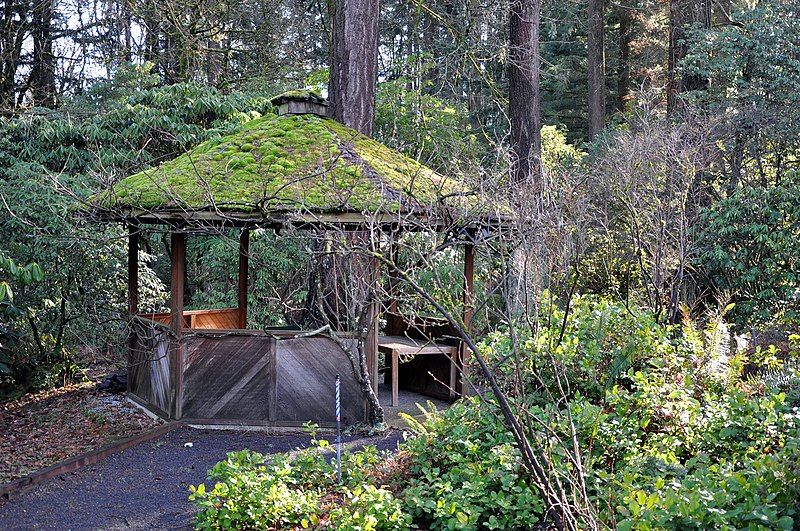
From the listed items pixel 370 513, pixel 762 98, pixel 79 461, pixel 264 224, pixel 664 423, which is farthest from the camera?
pixel 762 98

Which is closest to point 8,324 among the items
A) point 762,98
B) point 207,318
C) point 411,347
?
point 207,318

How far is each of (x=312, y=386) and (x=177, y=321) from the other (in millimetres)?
1604

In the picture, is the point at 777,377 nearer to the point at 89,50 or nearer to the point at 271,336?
the point at 271,336

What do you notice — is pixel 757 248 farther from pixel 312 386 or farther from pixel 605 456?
pixel 605 456

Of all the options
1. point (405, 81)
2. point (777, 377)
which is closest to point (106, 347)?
point (405, 81)

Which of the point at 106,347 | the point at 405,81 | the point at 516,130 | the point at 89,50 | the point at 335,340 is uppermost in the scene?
the point at 89,50

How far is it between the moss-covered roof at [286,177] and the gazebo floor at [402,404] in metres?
2.41

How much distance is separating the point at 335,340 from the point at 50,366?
208 inches

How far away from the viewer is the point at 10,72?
59.5 ft

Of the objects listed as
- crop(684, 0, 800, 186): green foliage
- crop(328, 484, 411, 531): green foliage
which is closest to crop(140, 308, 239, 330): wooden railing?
crop(328, 484, 411, 531): green foliage

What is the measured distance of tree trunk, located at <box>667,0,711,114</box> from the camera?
52.1 feet

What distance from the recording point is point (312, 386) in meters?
8.76

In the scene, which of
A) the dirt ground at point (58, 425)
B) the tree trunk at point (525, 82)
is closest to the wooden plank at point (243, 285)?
the dirt ground at point (58, 425)

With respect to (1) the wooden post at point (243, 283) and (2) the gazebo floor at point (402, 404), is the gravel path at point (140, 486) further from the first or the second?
(1) the wooden post at point (243, 283)
